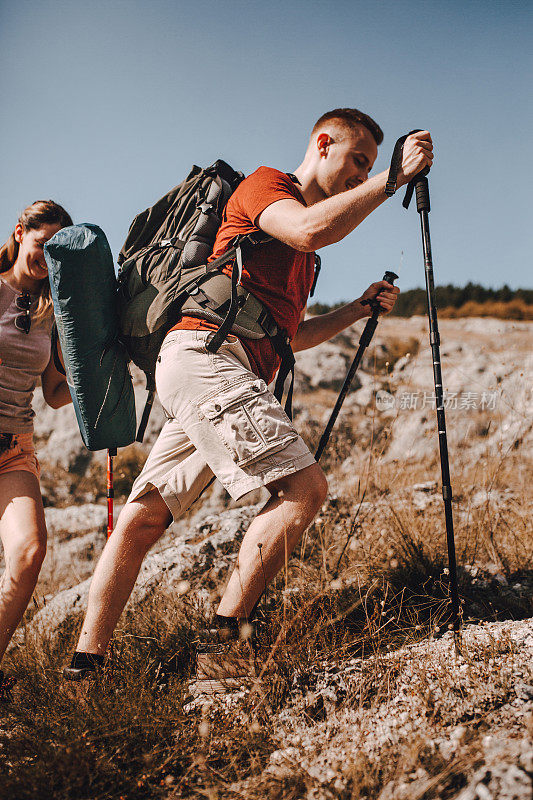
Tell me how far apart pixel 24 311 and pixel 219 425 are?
1495mm

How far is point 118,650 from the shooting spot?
2600mm

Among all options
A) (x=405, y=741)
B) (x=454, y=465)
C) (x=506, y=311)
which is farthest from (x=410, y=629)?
(x=506, y=311)

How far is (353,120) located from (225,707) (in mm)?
2543

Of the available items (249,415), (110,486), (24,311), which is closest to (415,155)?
(249,415)

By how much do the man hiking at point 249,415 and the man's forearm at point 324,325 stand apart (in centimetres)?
61

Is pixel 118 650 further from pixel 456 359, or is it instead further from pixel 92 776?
pixel 456 359

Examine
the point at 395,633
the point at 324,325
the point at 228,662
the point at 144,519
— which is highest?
the point at 324,325

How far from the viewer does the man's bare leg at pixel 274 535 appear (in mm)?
2047

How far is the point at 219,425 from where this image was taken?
2.05 metres

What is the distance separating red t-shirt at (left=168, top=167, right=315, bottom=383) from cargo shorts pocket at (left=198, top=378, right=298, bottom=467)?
31 centimetres

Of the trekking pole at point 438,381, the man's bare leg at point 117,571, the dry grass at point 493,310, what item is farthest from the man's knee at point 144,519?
the dry grass at point 493,310

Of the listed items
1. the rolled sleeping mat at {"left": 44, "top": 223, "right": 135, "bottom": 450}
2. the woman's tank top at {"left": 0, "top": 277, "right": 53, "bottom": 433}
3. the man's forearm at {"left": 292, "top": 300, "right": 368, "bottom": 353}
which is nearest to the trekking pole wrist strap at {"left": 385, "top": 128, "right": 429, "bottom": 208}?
the man's forearm at {"left": 292, "top": 300, "right": 368, "bottom": 353}

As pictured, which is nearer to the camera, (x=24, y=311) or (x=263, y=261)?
(x=263, y=261)

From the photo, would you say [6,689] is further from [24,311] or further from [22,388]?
[24,311]
